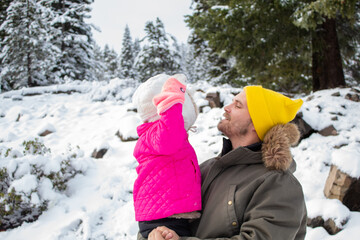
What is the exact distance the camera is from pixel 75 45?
21062 millimetres

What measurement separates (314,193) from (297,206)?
9.46 feet

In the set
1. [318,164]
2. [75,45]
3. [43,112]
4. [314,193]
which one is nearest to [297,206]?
[314,193]

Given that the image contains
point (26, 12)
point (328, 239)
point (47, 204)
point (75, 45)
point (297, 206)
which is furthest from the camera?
point (75, 45)

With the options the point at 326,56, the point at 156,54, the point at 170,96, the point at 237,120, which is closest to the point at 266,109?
the point at 237,120

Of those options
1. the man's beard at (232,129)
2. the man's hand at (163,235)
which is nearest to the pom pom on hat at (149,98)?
the man's beard at (232,129)

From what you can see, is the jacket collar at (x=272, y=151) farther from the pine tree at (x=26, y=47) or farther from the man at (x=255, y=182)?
the pine tree at (x=26, y=47)

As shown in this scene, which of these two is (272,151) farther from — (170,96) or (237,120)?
(170,96)

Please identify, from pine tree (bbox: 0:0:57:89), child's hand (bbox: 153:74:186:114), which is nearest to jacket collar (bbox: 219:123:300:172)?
child's hand (bbox: 153:74:186:114)

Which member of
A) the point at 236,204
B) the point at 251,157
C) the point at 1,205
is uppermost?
the point at 251,157

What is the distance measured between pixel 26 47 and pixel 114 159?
18134 millimetres

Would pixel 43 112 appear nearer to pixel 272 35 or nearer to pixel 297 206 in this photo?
pixel 272 35

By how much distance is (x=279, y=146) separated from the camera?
151 centimetres

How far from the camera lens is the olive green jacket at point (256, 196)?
1.31 m

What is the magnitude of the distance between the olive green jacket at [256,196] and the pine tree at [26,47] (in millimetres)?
20755
